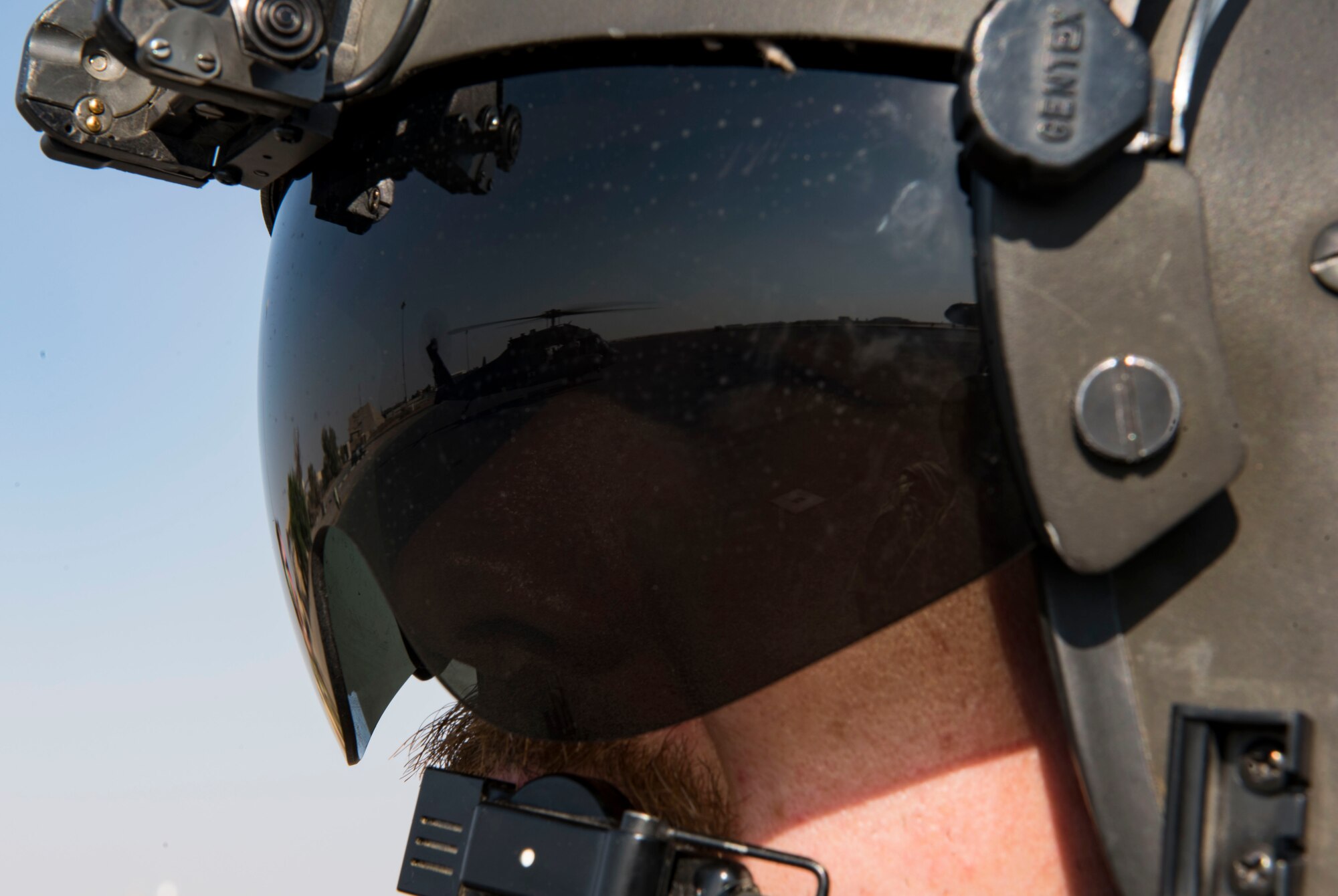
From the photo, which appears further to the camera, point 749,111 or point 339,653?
point 339,653

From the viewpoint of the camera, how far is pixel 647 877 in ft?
2.79

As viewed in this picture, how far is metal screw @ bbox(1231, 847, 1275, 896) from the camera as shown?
2.37ft

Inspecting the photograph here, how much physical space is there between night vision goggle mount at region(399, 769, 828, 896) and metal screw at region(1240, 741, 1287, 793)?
298 mm

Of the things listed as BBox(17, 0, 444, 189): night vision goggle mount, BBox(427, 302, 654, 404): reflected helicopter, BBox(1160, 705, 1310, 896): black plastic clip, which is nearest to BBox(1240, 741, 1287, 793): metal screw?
BBox(1160, 705, 1310, 896): black plastic clip

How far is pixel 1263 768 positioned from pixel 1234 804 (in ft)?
0.09

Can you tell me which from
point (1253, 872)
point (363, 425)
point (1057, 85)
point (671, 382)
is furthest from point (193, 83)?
point (1253, 872)

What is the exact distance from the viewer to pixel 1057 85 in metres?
0.71

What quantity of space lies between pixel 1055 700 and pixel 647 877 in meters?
0.33

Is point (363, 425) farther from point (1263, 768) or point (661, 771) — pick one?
point (1263, 768)

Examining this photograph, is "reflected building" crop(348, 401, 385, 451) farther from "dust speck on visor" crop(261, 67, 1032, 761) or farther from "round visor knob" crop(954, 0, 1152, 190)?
"round visor knob" crop(954, 0, 1152, 190)

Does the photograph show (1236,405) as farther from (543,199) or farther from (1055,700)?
(543,199)

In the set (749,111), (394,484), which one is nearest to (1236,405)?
(749,111)

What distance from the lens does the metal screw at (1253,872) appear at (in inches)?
28.5

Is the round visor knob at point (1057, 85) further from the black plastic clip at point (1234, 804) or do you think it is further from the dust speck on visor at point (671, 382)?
the black plastic clip at point (1234, 804)
